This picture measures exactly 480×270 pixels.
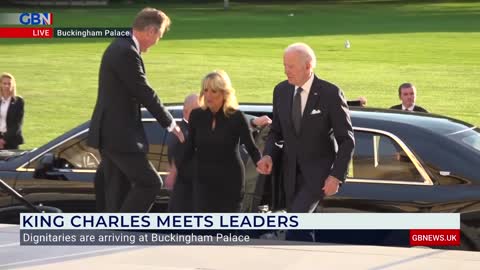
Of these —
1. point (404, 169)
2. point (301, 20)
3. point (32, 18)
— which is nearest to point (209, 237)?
point (404, 169)

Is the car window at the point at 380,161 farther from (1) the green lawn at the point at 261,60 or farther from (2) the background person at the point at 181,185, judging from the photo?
(1) the green lawn at the point at 261,60

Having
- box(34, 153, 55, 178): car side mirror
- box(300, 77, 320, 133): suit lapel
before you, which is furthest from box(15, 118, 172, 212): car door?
box(300, 77, 320, 133): suit lapel

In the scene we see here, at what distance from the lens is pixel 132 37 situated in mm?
7871

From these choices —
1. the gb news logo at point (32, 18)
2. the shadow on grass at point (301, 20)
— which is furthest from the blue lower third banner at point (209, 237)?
the shadow on grass at point (301, 20)

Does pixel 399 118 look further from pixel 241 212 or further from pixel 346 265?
pixel 346 265

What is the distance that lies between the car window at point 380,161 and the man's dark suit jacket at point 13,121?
6726 millimetres

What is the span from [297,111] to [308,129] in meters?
0.16

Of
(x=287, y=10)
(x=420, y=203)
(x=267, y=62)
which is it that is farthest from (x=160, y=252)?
(x=287, y=10)

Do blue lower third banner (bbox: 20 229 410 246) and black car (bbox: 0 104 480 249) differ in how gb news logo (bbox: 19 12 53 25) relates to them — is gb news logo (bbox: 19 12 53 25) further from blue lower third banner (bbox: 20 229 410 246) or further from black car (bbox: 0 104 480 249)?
blue lower third banner (bbox: 20 229 410 246)

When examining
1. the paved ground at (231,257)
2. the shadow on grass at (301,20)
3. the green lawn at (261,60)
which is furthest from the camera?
the shadow on grass at (301,20)

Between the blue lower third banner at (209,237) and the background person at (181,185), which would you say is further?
the background person at (181,185)

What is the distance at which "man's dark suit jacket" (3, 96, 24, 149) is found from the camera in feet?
46.1

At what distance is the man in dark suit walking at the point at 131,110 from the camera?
7.76 m

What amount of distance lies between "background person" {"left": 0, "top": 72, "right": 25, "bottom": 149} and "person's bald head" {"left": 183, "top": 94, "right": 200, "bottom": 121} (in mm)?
5851
